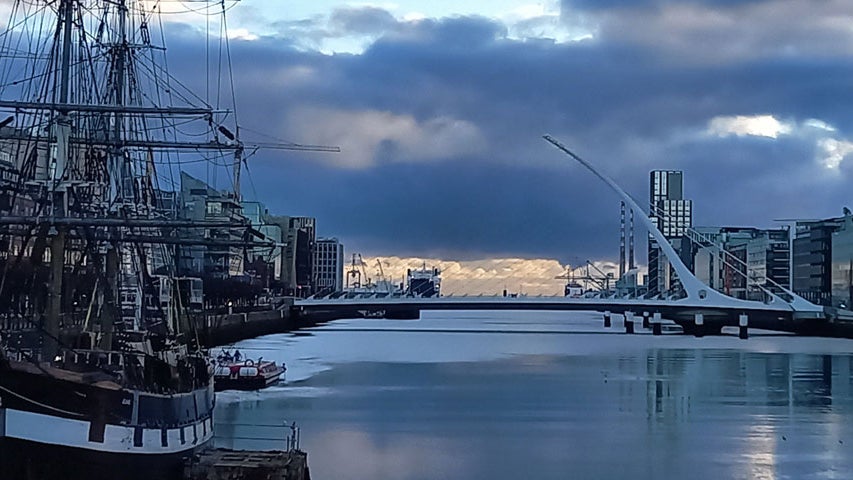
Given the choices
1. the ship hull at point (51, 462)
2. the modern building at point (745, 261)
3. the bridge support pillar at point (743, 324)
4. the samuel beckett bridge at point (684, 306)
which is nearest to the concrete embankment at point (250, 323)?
the samuel beckett bridge at point (684, 306)

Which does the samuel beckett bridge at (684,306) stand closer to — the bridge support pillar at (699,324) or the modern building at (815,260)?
the bridge support pillar at (699,324)

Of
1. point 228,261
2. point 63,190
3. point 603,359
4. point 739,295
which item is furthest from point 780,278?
point 63,190

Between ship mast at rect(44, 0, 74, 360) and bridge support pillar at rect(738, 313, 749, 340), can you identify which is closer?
ship mast at rect(44, 0, 74, 360)

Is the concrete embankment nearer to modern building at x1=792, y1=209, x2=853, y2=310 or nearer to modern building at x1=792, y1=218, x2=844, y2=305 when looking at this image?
modern building at x1=792, y1=209, x2=853, y2=310

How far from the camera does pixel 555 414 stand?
37531 millimetres

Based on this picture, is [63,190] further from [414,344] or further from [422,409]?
[414,344]

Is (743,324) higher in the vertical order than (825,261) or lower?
lower

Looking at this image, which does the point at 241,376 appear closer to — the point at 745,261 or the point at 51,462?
the point at 51,462

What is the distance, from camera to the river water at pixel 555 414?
2758 centimetres

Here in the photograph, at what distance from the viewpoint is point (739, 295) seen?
152250 millimetres

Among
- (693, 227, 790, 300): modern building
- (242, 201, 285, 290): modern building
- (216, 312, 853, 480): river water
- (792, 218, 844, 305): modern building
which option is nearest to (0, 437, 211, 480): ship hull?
(216, 312, 853, 480): river water

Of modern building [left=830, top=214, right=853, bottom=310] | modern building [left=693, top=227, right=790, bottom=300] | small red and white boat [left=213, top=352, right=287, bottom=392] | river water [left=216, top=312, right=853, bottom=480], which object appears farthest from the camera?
modern building [left=693, top=227, right=790, bottom=300]

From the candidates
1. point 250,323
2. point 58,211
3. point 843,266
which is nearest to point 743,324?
point 843,266

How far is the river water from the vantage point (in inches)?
1086
